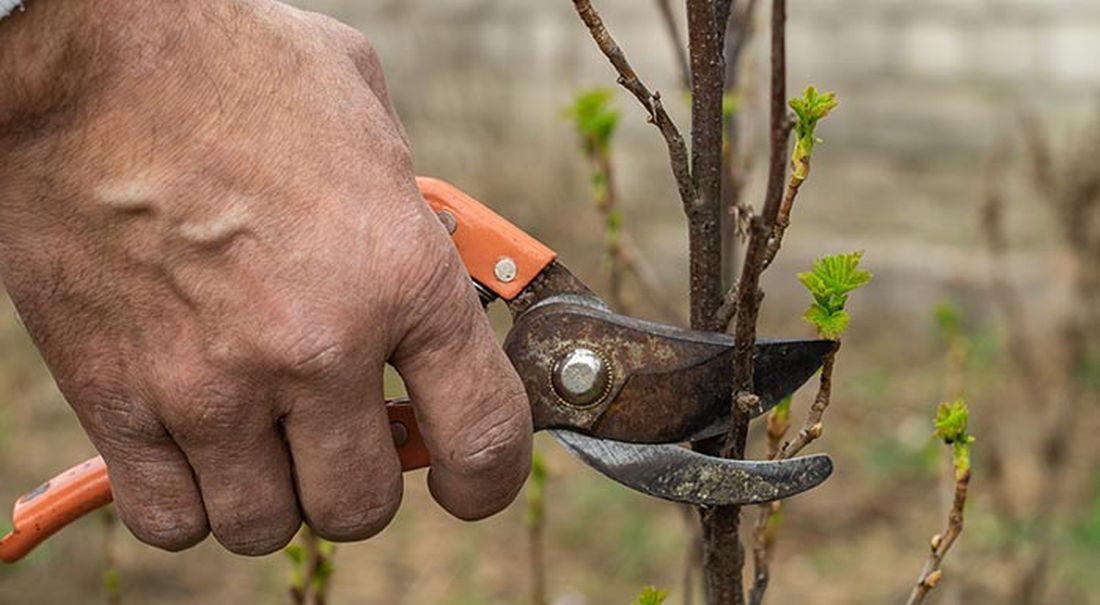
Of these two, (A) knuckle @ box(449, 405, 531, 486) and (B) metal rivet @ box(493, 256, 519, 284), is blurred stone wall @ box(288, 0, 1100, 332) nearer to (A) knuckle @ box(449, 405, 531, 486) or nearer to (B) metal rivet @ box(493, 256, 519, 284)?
(B) metal rivet @ box(493, 256, 519, 284)

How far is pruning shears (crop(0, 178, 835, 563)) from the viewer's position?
1.62 m

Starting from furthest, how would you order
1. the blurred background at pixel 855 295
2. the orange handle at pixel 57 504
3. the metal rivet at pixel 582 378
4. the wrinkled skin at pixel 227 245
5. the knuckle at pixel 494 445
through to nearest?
the blurred background at pixel 855 295
the orange handle at pixel 57 504
the metal rivet at pixel 582 378
the knuckle at pixel 494 445
the wrinkled skin at pixel 227 245

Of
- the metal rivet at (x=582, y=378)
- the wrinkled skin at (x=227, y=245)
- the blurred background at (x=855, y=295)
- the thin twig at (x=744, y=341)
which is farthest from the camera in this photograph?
the blurred background at (x=855, y=295)

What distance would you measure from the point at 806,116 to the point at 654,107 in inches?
5.6

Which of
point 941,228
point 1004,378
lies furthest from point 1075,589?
point 941,228

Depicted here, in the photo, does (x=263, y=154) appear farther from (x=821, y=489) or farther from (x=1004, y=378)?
(x=1004, y=378)

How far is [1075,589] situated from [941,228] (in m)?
2.38

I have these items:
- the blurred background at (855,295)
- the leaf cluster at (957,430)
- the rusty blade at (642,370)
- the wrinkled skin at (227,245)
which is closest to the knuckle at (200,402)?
the wrinkled skin at (227,245)

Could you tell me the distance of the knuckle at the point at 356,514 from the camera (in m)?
1.64

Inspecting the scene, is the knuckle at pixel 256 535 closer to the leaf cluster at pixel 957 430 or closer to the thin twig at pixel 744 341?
the thin twig at pixel 744 341

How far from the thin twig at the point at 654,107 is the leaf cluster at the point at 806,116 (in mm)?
104

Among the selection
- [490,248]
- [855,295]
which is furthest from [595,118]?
[855,295]

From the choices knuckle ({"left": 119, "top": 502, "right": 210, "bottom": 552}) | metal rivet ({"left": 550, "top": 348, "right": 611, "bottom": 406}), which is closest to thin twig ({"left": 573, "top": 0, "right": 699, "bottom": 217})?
metal rivet ({"left": 550, "top": 348, "right": 611, "bottom": 406})

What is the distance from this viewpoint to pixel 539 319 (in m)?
1.76
